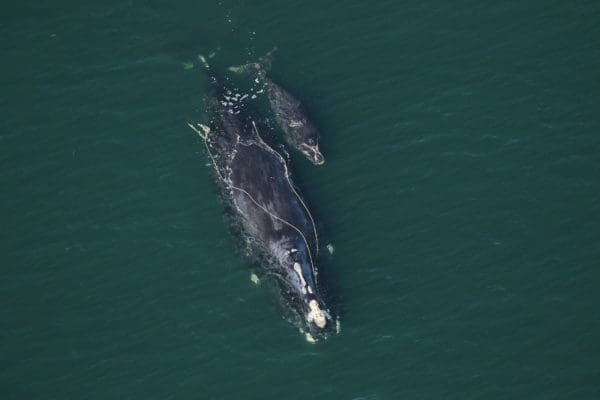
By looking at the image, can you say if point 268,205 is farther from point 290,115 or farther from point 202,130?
point 202,130

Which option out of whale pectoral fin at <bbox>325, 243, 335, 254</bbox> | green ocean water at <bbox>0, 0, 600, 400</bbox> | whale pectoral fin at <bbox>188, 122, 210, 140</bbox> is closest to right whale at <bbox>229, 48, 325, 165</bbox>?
green ocean water at <bbox>0, 0, 600, 400</bbox>

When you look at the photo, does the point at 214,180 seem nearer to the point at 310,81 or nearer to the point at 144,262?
the point at 144,262

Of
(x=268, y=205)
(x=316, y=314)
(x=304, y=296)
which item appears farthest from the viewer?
(x=268, y=205)

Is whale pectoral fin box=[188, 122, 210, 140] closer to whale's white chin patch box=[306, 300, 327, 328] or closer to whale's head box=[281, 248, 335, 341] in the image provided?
whale's head box=[281, 248, 335, 341]

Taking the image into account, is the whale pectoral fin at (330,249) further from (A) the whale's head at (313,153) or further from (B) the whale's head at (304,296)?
(A) the whale's head at (313,153)

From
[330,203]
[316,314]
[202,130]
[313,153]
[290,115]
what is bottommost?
[316,314]

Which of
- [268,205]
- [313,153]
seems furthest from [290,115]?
[268,205]

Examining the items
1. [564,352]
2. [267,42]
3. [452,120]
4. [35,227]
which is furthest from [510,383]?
[35,227]
